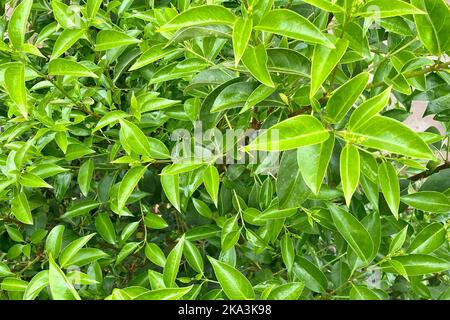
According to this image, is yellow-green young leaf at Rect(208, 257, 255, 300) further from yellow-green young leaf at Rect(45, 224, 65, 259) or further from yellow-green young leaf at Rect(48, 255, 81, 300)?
yellow-green young leaf at Rect(45, 224, 65, 259)

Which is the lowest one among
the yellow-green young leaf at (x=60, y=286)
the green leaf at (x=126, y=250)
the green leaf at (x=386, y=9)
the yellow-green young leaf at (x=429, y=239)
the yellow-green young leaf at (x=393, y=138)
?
the green leaf at (x=126, y=250)

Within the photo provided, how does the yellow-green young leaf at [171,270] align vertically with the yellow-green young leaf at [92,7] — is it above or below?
below

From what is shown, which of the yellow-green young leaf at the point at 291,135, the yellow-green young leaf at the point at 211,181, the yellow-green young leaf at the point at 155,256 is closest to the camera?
the yellow-green young leaf at the point at 291,135

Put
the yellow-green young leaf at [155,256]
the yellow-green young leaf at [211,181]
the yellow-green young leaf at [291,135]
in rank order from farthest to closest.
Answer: the yellow-green young leaf at [155,256] → the yellow-green young leaf at [211,181] → the yellow-green young leaf at [291,135]

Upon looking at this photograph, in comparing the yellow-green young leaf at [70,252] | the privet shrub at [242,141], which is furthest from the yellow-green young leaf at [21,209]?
the yellow-green young leaf at [70,252]

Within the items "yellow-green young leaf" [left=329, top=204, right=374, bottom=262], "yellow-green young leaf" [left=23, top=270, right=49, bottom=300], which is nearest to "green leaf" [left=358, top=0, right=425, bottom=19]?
"yellow-green young leaf" [left=329, top=204, right=374, bottom=262]

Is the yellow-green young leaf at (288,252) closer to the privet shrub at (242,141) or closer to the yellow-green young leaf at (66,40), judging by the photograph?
the privet shrub at (242,141)

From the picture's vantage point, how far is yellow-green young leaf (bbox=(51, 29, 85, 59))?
0.67 m

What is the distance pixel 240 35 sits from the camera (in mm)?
493

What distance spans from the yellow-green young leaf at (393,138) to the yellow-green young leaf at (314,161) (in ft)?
0.13

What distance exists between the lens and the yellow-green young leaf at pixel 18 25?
2.06 ft
